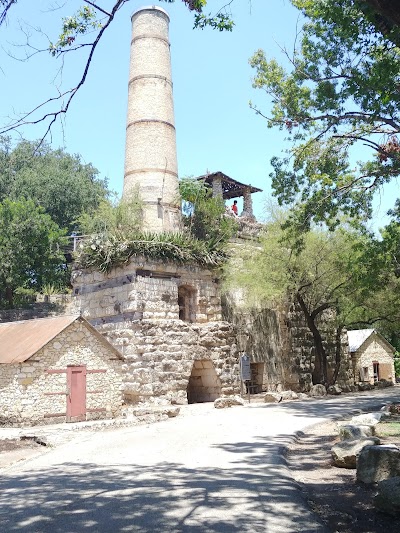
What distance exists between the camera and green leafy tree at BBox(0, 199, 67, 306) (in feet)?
87.4

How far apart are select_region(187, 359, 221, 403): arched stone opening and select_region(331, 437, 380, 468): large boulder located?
1105cm

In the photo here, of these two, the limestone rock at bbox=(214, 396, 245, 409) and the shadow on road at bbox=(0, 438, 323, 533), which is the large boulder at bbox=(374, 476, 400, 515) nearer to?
the shadow on road at bbox=(0, 438, 323, 533)

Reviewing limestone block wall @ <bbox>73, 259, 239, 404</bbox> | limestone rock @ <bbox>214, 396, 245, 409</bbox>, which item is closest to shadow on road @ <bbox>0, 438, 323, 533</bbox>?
limestone rock @ <bbox>214, 396, 245, 409</bbox>

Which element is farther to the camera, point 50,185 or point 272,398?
point 50,185

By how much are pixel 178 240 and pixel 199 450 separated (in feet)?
34.2

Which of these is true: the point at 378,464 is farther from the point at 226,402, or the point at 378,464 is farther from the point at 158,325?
the point at 158,325

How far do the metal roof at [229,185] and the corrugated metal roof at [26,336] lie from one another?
Result: 43.6 feet

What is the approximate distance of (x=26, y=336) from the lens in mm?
15273

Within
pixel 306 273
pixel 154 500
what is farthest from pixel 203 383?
pixel 154 500

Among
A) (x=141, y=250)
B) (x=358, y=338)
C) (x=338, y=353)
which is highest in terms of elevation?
(x=141, y=250)

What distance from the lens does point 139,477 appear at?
675cm

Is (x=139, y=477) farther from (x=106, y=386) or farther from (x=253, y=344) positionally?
(x=253, y=344)

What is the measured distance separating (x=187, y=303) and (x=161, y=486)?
42.6 feet

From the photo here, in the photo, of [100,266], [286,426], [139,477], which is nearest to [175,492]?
[139,477]
